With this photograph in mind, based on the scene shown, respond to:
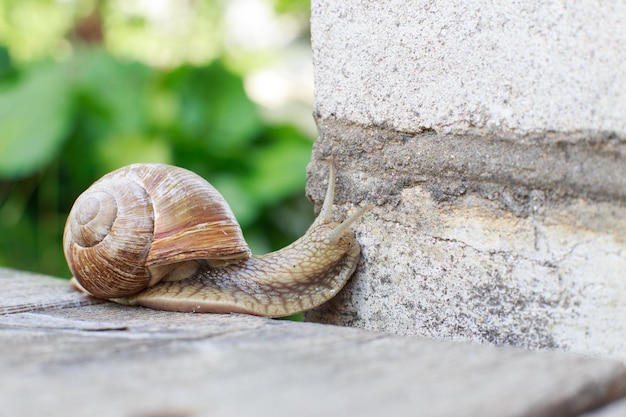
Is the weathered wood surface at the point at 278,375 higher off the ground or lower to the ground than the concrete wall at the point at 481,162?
lower

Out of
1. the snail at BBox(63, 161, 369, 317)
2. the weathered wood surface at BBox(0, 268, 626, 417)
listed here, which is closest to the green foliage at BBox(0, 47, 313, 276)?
the snail at BBox(63, 161, 369, 317)

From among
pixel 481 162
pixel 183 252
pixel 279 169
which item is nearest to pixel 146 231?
pixel 183 252

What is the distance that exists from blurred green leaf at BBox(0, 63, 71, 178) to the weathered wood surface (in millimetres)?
2768

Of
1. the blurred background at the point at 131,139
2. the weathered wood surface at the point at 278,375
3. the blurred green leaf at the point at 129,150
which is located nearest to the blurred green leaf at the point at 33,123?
the blurred background at the point at 131,139

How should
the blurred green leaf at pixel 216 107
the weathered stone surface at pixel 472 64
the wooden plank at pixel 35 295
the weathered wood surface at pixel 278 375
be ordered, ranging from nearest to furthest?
the weathered wood surface at pixel 278 375
the weathered stone surface at pixel 472 64
the wooden plank at pixel 35 295
the blurred green leaf at pixel 216 107

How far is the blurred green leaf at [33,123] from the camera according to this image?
3758 mm

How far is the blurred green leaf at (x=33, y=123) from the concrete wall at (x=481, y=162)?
8.58 ft

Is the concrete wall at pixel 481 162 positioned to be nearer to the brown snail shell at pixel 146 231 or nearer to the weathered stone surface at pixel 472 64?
the weathered stone surface at pixel 472 64

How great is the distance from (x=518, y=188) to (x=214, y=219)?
624 millimetres

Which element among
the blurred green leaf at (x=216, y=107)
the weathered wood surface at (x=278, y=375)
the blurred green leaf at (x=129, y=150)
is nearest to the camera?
the weathered wood surface at (x=278, y=375)

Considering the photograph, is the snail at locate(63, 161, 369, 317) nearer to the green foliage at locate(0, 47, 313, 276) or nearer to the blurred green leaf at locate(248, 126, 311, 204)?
the green foliage at locate(0, 47, 313, 276)

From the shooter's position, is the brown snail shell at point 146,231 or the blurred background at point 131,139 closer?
the brown snail shell at point 146,231

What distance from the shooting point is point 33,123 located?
12.7ft

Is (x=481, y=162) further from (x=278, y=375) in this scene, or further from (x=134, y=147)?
(x=134, y=147)
